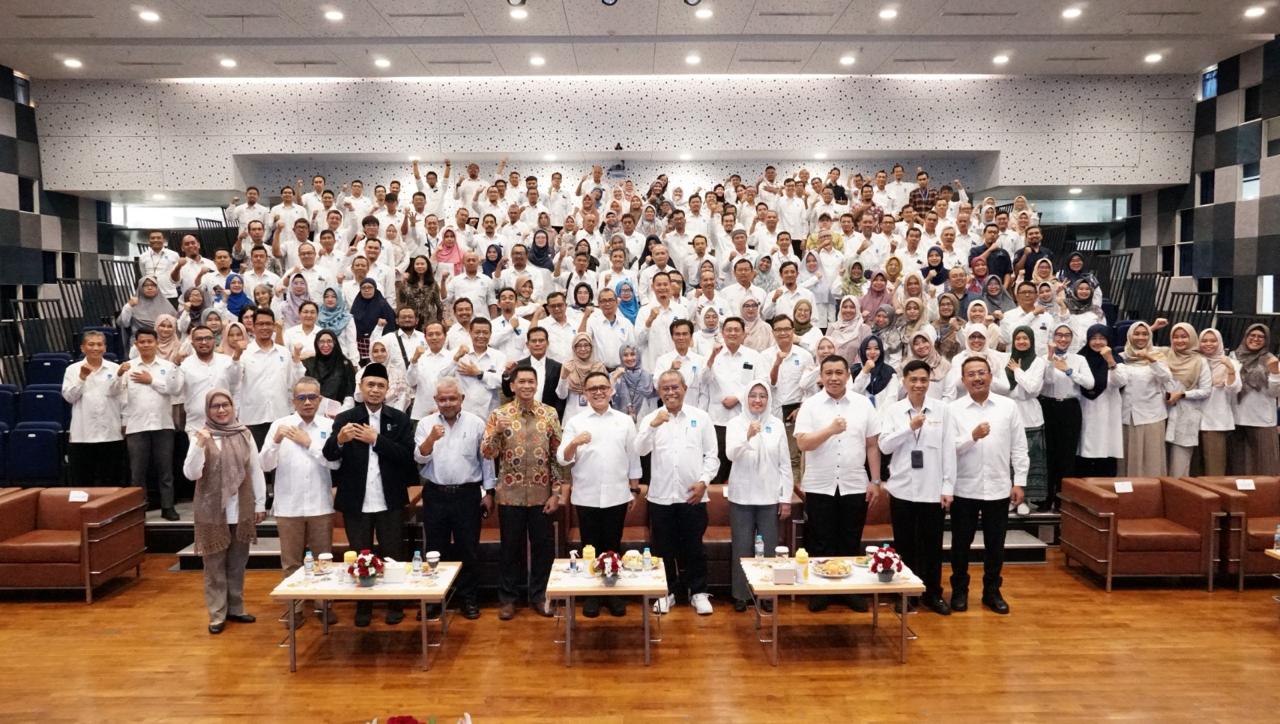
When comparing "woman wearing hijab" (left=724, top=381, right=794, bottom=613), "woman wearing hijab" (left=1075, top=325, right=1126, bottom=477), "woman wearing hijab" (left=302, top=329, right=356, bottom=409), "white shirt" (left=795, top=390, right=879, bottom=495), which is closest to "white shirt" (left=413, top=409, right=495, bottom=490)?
"woman wearing hijab" (left=302, top=329, right=356, bottom=409)

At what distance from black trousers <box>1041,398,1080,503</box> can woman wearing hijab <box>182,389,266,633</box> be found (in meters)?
6.77

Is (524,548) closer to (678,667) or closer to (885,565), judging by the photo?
(678,667)

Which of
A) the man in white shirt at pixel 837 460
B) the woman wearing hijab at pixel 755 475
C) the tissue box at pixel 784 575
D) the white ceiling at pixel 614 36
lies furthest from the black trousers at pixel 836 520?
the white ceiling at pixel 614 36

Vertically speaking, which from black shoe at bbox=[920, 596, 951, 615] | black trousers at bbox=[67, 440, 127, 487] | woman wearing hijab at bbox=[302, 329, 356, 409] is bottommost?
black shoe at bbox=[920, 596, 951, 615]

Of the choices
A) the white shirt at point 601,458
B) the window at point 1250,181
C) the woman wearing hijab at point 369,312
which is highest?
the window at point 1250,181

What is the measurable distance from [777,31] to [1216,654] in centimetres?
1064

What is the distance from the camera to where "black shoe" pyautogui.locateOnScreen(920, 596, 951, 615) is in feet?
18.8

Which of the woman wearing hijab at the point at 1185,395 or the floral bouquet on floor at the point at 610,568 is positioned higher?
the woman wearing hijab at the point at 1185,395

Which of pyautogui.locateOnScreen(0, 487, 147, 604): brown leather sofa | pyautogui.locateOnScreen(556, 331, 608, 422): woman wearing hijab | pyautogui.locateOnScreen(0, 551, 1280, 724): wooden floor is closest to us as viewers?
pyautogui.locateOnScreen(0, 551, 1280, 724): wooden floor

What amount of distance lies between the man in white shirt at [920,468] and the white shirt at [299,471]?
3875mm

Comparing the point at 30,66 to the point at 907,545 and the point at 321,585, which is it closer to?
the point at 321,585

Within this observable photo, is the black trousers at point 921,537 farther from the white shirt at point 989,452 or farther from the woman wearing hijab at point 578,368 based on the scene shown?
the woman wearing hijab at point 578,368

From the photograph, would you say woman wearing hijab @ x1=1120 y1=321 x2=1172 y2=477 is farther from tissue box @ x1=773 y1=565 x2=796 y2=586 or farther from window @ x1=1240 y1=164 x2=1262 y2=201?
window @ x1=1240 y1=164 x2=1262 y2=201

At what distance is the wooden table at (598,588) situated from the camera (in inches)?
190
